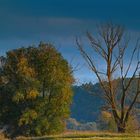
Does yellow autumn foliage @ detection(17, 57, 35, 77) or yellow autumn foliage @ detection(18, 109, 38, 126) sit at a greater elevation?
yellow autumn foliage @ detection(17, 57, 35, 77)

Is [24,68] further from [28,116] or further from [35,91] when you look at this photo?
[28,116]

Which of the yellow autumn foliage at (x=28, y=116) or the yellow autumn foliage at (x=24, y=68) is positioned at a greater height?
the yellow autumn foliage at (x=24, y=68)

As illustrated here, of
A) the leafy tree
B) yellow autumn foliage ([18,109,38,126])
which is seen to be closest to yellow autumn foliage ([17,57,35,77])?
the leafy tree

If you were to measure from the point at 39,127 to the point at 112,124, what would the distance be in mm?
49250

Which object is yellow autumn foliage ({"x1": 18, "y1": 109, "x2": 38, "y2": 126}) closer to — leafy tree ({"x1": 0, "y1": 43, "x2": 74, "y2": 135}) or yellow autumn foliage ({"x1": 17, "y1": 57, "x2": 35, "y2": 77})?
leafy tree ({"x1": 0, "y1": 43, "x2": 74, "y2": 135})

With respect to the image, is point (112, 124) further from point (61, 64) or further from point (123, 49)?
point (123, 49)

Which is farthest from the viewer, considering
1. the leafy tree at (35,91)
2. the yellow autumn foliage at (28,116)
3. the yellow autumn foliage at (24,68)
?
the yellow autumn foliage at (24,68)

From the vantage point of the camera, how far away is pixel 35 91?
63000 mm

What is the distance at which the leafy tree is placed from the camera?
62.9 meters

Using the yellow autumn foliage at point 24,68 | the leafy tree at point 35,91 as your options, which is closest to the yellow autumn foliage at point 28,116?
the leafy tree at point 35,91

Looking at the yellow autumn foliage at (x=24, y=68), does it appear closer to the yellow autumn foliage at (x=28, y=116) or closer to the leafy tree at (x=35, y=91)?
the leafy tree at (x=35, y=91)

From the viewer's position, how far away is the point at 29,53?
6569cm

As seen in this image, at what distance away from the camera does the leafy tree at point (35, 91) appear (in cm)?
6288

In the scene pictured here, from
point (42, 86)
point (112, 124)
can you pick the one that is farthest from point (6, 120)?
point (112, 124)
